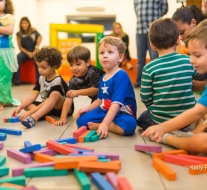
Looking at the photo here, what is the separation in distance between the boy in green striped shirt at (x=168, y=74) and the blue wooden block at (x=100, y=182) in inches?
27.4

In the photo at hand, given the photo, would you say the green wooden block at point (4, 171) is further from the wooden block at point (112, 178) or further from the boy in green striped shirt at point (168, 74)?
the boy in green striped shirt at point (168, 74)

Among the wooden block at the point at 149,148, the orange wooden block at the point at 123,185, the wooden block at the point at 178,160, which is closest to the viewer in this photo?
the orange wooden block at the point at 123,185

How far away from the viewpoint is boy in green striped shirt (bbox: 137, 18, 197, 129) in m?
1.55

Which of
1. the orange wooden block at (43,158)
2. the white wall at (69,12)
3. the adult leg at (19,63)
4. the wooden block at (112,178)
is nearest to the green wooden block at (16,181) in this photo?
the orange wooden block at (43,158)

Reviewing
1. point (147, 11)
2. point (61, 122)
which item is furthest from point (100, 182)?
point (147, 11)

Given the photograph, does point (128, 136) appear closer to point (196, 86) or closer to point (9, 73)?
point (196, 86)

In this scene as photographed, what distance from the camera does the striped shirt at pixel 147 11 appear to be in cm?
380

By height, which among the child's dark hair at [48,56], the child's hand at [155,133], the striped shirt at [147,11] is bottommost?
the child's hand at [155,133]

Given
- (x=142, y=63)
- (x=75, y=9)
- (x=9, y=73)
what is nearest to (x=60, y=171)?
(x=9, y=73)

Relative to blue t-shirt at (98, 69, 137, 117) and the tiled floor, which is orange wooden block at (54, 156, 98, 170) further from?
blue t-shirt at (98, 69, 137, 117)

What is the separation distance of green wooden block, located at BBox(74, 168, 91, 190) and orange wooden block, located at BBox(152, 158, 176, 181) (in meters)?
0.30

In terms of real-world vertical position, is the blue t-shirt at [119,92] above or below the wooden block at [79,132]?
above

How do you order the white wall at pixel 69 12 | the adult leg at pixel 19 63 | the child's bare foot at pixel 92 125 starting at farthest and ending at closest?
the white wall at pixel 69 12 < the adult leg at pixel 19 63 < the child's bare foot at pixel 92 125

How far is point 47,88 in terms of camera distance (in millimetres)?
2119
